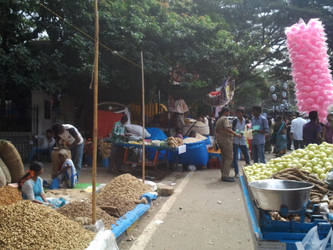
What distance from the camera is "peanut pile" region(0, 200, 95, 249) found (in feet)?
9.57

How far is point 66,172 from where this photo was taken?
683 centimetres

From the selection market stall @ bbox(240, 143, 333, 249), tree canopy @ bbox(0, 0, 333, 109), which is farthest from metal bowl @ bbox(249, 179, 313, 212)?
tree canopy @ bbox(0, 0, 333, 109)

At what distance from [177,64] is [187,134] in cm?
272

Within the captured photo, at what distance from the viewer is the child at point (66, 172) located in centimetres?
672

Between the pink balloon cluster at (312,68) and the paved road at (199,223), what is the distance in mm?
2428

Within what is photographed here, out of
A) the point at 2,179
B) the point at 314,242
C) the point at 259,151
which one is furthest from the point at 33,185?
the point at 259,151

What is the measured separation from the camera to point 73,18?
9.80m

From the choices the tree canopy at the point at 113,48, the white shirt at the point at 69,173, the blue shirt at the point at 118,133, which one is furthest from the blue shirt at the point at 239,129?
the white shirt at the point at 69,173

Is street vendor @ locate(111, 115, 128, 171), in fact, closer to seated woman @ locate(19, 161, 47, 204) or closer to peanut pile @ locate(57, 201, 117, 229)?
seated woman @ locate(19, 161, 47, 204)

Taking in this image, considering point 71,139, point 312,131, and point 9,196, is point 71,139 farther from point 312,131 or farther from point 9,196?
point 312,131

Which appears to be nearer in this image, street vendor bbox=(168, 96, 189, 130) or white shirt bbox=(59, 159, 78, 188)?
white shirt bbox=(59, 159, 78, 188)

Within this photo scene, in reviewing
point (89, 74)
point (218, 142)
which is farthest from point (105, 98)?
point (218, 142)

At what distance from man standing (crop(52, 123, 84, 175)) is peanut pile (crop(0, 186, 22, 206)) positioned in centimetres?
175

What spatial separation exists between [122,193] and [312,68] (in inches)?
167
